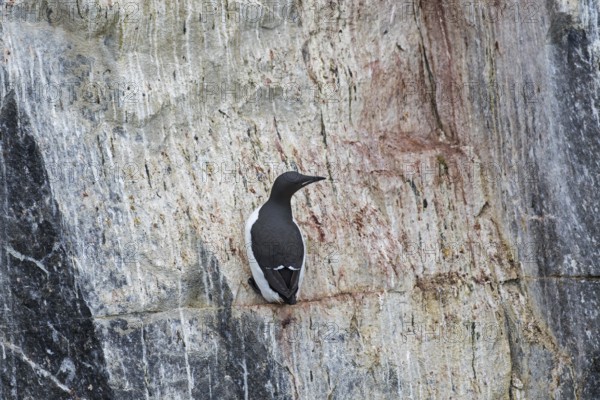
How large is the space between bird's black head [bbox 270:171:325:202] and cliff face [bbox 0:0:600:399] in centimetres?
52

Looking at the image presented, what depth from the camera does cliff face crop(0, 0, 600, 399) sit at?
316 inches

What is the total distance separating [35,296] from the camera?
7.82 metres

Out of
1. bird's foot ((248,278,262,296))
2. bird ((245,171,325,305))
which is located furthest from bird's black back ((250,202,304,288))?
bird's foot ((248,278,262,296))

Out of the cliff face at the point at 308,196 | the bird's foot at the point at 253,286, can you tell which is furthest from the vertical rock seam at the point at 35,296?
the bird's foot at the point at 253,286

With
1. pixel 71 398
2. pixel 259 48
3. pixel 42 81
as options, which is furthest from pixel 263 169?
pixel 71 398

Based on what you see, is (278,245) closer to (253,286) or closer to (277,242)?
(277,242)

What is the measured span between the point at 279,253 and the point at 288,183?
576 mm

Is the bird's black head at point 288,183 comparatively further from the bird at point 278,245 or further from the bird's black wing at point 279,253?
the bird's black wing at point 279,253

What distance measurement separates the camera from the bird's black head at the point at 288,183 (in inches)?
330

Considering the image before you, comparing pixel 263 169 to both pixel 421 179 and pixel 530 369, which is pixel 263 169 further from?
pixel 530 369

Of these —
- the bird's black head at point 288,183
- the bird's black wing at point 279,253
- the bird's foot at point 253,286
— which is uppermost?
the bird's black head at point 288,183

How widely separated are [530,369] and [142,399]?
3.31m

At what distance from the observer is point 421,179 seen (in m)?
9.38

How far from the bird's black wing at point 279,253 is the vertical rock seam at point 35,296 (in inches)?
54.4
